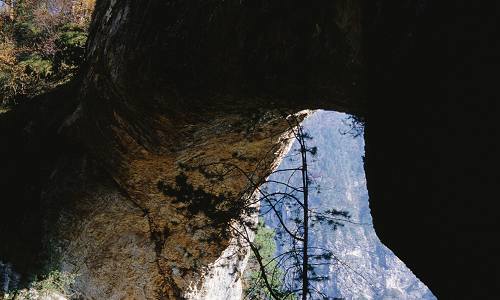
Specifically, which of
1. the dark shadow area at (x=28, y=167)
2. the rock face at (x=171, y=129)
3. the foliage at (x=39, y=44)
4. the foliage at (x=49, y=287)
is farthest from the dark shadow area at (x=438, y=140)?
the foliage at (x=39, y=44)

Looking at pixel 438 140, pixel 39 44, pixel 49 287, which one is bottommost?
pixel 438 140

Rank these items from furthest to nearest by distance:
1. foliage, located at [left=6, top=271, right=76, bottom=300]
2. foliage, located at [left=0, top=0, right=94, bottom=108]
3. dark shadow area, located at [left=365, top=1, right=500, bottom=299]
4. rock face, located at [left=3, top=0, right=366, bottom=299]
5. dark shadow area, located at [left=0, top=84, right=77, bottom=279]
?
foliage, located at [left=0, top=0, right=94, bottom=108] < dark shadow area, located at [left=0, top=84, right=77, bottom=279] < foliage, located at [left=6, top=271, right=76, bottom=300] < rock face, located at [left=3, top=0, right=366, bottom=299] < dark shadow area, located at [left=365, top=1, right=500, bottom=299]

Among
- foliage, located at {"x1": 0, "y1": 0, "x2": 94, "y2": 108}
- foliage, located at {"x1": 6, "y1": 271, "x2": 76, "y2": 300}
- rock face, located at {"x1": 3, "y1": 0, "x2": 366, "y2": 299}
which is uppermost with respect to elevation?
foliage, located at {"x1": 0, "y1": 0, "x2": 94, "y2": 108}

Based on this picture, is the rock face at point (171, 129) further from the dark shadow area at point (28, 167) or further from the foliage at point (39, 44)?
the foliage at point (39, 44)

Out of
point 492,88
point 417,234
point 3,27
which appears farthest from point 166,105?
point 3,27

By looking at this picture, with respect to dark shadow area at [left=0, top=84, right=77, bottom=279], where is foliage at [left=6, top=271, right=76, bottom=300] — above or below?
below

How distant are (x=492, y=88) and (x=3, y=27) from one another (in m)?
20.9

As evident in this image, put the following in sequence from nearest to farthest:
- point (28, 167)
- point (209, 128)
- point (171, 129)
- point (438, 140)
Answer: point (438, 140), point (171, 129), point (209, 128), point (28, 167)

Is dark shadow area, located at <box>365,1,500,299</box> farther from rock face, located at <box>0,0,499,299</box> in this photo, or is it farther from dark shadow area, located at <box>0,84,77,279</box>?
dark shadow area, located at <box>0,84,77,279</box>

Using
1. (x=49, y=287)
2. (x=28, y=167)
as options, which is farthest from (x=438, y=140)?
(x=28, y=167)

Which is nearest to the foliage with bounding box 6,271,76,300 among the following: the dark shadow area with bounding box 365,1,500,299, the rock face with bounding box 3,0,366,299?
the rock face with bounding box 3,0,366,299

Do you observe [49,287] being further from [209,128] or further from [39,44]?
[39,44]

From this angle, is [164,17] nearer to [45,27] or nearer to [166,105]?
[166,105]

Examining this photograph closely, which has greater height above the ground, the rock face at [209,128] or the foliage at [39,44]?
the foliage at [39,44]
